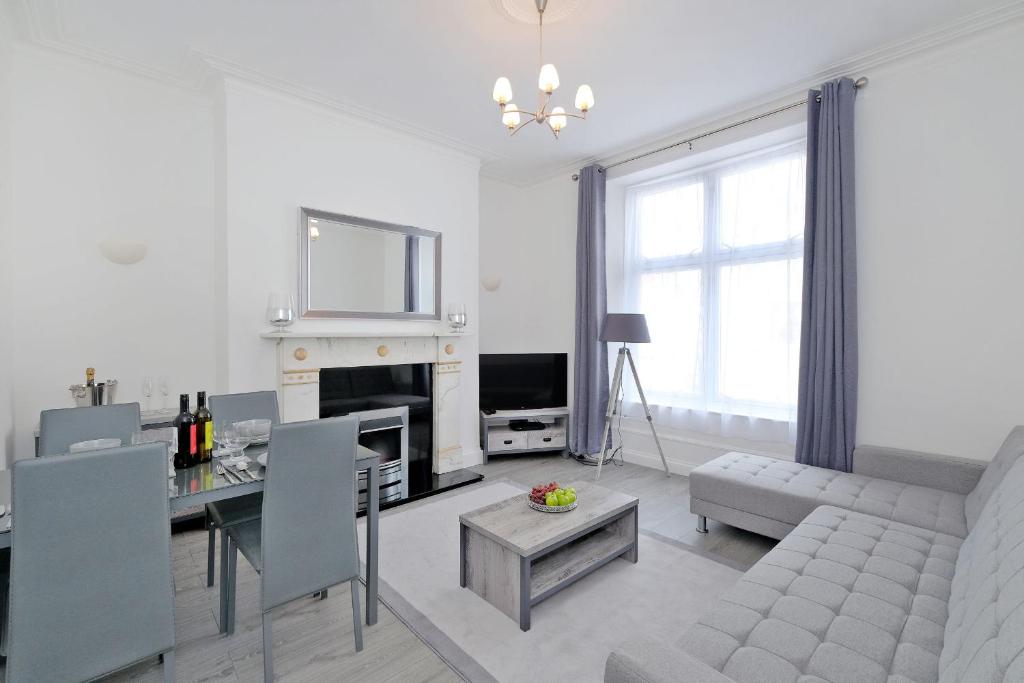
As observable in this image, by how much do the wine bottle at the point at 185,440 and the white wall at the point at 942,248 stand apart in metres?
3.93

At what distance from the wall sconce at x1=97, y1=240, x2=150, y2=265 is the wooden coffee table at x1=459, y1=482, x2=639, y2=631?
2820mm

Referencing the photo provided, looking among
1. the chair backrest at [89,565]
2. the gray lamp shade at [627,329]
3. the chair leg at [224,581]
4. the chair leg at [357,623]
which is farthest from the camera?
the gray lamp shade at [627,329]

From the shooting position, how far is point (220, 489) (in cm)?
169

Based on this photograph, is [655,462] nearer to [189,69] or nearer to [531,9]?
[531,9]

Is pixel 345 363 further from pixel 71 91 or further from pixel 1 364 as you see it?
pixel 71 91

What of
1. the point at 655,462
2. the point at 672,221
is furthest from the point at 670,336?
the point at 655,462

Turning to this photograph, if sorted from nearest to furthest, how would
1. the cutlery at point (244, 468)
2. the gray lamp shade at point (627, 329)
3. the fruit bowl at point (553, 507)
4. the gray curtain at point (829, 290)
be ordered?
the cutlery at point (244, 468)
the fruit bowl at point (553, 507)
the gray curtain at point (829, 290)
the gray lamp shade at point (627, 329)

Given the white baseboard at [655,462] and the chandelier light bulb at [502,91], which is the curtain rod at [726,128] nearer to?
the chandelier light bulb at [502,91]

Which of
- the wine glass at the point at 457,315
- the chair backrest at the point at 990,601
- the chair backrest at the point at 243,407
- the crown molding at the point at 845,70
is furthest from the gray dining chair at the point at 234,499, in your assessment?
the crown molding at the point at 845,70

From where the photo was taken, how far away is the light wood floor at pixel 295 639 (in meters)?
1.83

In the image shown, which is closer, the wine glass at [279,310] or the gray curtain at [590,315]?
the wine glass at [279,310]

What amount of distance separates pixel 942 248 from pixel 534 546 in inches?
122

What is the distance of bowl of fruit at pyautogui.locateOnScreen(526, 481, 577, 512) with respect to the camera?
8.02ft

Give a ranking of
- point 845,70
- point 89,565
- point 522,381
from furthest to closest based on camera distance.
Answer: point 522,381
point 845,70
point 89,565
